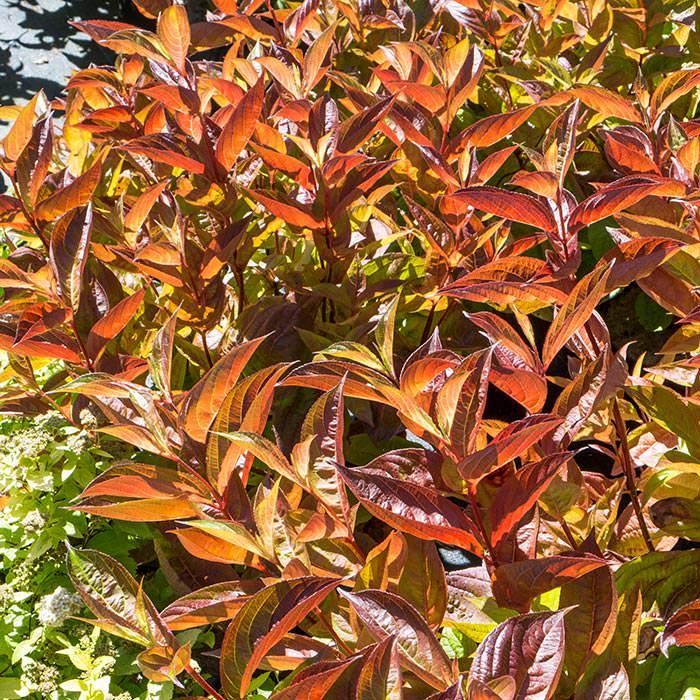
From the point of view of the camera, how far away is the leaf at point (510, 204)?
4.05ft

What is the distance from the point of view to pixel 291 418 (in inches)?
64.1

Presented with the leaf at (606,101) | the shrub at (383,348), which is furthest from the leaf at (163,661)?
the leaf at (606,101)

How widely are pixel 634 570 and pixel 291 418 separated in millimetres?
685

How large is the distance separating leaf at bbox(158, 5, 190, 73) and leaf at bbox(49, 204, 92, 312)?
17.4 inches

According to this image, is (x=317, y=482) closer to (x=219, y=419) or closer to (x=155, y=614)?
(x=219, y=419)

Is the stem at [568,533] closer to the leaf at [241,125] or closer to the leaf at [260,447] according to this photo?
the leaf at [260,447]

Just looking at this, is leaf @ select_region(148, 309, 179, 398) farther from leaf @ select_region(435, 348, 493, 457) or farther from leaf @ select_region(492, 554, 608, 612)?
leaf @ select_region(492, 554, 608, 612)

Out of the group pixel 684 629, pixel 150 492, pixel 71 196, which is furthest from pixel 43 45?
pixel 684 629

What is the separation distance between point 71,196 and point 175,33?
41 cm

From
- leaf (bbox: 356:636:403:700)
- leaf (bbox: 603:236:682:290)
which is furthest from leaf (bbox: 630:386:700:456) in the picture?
leaf (bbox: 356:636:403:700)

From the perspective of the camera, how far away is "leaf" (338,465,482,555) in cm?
101

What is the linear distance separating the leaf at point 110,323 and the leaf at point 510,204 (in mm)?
573

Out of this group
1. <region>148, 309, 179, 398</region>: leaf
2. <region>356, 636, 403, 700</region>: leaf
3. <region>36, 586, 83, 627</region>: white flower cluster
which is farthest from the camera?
<region>36, 586, 83, 627</region>: white flower cluster

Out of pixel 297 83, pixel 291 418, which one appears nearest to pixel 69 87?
pixel 297 83
